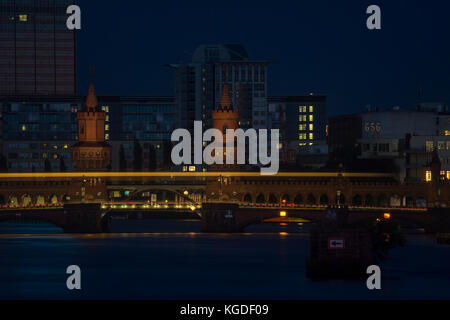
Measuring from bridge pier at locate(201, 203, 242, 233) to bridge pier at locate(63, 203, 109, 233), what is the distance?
14.8 meters

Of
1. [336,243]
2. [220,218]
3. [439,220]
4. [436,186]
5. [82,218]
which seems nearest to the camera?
[336,243]

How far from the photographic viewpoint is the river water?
127200mm

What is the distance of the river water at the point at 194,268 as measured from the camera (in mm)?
127200

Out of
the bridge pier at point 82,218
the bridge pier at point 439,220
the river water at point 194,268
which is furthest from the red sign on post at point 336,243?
the bridge pier at point 82,218

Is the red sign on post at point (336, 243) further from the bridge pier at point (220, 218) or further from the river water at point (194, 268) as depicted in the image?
the bridge pier at point (220, 218)

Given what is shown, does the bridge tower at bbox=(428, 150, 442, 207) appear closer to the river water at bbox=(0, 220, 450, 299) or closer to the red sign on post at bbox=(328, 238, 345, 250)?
the river water at bbox=(0, 220, 450, 299)

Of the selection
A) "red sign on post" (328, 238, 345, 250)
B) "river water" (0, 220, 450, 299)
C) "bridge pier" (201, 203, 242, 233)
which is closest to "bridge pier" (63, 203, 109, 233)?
"river water" (0, 220, 450, 299)

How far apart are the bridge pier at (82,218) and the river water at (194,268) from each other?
241 centimetres

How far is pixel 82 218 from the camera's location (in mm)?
193875

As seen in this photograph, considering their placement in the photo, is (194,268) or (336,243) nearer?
(336,243)

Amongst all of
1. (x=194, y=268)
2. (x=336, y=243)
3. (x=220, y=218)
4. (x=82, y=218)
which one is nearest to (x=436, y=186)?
(x=220, y=218)

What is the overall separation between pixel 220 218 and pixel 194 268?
45212 millimetres

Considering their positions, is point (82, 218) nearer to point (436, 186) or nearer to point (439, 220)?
point (439, 220)
